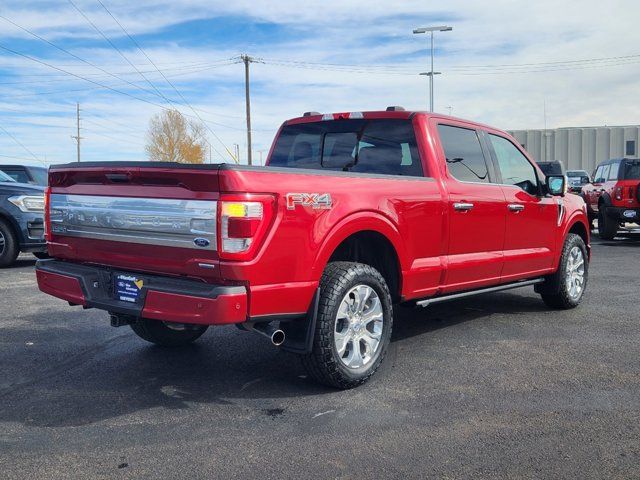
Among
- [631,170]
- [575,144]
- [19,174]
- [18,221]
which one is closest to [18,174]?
[19,174]

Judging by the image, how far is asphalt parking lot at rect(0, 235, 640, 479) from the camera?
3123 millimetres

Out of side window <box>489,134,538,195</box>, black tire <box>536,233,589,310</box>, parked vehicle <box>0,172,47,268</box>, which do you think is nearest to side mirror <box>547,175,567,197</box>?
side window <box>489,134,538,195</box>

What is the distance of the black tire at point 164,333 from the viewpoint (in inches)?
202

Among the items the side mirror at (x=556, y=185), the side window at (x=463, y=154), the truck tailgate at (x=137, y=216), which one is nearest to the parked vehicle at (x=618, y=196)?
the side mirror at (x=556, y=185)

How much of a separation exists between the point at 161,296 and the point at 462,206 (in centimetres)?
257

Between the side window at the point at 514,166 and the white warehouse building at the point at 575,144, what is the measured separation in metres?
33.1

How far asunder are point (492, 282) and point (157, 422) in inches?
128

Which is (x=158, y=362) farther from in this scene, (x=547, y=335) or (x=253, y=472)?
(x=547, y=335)

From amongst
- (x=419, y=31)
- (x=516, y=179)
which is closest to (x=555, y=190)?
(x=516, y=179)

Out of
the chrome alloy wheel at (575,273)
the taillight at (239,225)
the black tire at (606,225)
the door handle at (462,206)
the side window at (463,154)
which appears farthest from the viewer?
the black tire at (606,225)

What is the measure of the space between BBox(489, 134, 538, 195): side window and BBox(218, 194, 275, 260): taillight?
10.3 ft

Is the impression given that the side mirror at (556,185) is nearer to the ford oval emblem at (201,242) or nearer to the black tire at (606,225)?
the ford oval emblem at (201,242)

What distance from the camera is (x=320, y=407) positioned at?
3.90 meters

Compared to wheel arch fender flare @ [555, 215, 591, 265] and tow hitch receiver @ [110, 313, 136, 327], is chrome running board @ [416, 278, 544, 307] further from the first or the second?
tow hitch receiver @ [110, 313, 136, 327]
